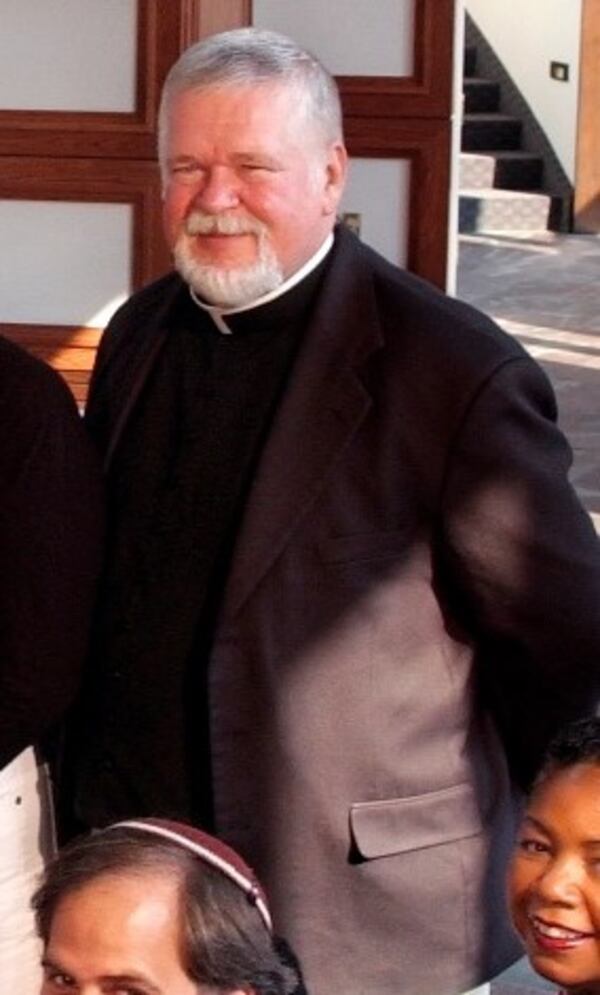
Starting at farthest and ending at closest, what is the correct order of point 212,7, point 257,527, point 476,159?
point 476,159
point 212,7
point 257,527

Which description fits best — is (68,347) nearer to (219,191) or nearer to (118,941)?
(219,191)

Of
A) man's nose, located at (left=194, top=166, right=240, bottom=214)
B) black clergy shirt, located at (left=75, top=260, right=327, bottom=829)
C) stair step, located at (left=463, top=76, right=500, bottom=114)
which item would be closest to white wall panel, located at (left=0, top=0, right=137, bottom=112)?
black clergy shirt, located at (left=75, top=260, right=327, bottom=829)

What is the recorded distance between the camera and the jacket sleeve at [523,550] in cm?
268

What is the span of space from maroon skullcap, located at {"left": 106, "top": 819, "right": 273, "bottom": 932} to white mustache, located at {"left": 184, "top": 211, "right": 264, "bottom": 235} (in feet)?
2.33

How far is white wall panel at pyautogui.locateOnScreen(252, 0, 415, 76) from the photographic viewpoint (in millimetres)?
4543

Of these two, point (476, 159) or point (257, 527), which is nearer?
Answer: point (257, 527)

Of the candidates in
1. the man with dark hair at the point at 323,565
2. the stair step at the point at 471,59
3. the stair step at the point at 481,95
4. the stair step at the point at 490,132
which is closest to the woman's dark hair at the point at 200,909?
the man with dark hair at the point at 323,565

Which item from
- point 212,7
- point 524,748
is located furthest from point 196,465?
point 212,7

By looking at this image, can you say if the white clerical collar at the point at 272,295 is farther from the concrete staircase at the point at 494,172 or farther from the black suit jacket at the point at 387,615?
the concrete staircase at the point at 494,172

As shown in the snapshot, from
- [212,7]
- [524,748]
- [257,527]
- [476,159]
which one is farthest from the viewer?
[476,159]

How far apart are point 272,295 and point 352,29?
190 cm

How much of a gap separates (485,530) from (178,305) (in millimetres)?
473

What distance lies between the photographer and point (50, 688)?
2.76 m

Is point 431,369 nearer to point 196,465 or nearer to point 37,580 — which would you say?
point 196,465
